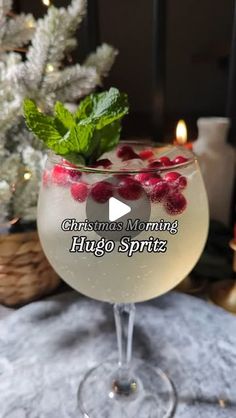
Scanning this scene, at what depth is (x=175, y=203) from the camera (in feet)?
1.51

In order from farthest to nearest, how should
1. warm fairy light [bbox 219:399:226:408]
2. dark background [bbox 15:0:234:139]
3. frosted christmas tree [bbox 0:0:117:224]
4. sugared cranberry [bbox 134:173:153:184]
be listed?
dark background [bbox 15:0:234:139] → frosted christmas tree [bbox 0:0:117:224] → warm fairy light [bbox 219:399:226:408] → sugared cranberry [bbox 134:173:153:184]

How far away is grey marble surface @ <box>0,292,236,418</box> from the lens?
1.81 ft

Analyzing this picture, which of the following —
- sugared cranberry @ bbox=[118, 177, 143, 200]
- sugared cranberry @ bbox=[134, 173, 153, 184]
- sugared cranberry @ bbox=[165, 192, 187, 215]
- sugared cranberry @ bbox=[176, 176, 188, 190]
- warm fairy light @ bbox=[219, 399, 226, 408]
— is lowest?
warm fairy light @ bbox=[219, 399, 226, 408]

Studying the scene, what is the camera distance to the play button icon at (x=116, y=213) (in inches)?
17.6

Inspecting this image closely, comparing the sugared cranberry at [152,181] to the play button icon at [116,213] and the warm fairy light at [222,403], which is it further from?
the warm fairy light at [222,403]

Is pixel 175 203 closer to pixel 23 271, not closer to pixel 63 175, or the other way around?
pixel 63 175

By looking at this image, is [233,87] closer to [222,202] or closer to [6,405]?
[222,202]

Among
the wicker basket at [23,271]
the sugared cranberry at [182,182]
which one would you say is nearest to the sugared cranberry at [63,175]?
the sugared cranberry at [182,182]

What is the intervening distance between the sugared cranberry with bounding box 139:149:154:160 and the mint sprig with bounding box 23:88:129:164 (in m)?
0.06

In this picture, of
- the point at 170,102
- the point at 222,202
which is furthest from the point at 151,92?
the point at 222,202

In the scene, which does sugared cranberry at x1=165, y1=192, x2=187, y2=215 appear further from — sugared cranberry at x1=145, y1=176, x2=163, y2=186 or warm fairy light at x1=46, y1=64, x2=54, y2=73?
warm fairy light at x1=46, y1=64, x2=54, y2=73

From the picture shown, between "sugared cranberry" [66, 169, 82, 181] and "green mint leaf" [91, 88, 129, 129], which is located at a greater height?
"green mint leaf" [91, 88, 129, 129]

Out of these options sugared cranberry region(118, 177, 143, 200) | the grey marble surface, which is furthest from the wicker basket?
sugared cranberry region(118, 177, 143, 200)

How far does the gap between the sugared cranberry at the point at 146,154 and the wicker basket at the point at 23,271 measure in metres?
0.22
